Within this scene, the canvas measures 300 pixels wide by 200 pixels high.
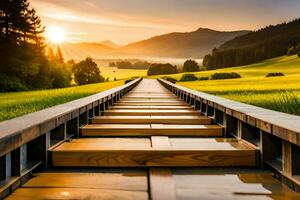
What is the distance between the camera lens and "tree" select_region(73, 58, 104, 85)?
111875 millimetres

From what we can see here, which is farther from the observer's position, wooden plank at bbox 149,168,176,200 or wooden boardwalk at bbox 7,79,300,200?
wooden boardwalk at bbox 7,79,300,200

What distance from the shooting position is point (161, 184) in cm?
312

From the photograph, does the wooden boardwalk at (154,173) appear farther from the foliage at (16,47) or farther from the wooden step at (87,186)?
the foliage at (16,47)

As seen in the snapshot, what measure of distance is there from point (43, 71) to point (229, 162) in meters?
52.9

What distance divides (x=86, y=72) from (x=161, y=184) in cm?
11162

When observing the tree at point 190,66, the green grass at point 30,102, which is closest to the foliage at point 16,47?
the green grass at point 30,102

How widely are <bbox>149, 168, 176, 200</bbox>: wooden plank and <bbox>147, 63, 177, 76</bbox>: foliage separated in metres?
127

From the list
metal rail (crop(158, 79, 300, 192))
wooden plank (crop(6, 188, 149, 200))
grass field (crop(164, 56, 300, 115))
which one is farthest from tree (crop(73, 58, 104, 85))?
wooden plank (crop(6, 188, 149, 200))

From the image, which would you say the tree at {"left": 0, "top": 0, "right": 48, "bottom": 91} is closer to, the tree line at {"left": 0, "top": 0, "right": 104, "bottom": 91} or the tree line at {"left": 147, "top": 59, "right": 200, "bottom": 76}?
the tree line at {"left": 0, "top": 0, "right": 104, "bottom": 91}

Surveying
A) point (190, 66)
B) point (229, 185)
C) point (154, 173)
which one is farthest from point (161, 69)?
point (229, 185)

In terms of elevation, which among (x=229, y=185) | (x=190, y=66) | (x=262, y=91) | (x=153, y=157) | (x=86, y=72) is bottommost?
(x=229, y=185)

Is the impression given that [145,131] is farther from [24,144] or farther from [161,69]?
[161,69]

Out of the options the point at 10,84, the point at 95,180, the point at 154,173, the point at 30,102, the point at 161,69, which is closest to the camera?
the point at 95,180

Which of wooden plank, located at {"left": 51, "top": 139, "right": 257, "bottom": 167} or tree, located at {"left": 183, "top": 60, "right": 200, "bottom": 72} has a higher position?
tree, located at {"left": 183, "top": 60, "right": 200, "bottom": 72}
